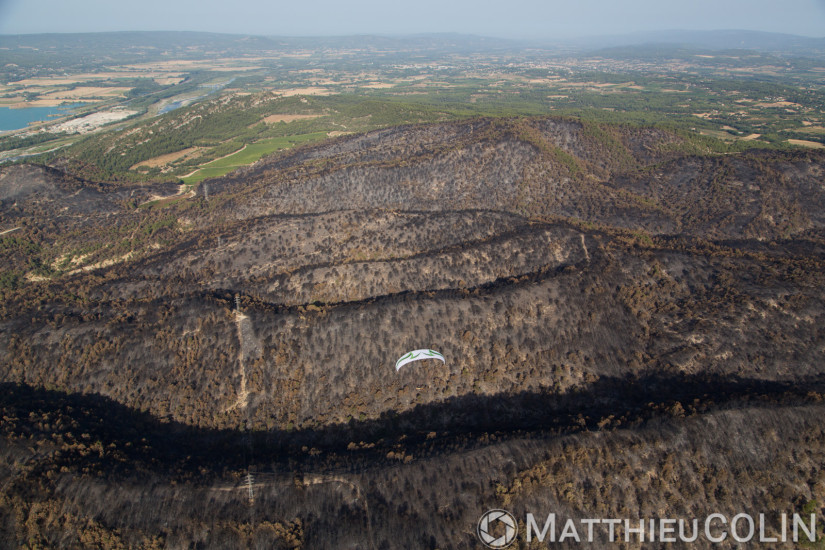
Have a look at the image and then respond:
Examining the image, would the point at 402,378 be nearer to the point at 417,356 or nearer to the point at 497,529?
the point at 417,356

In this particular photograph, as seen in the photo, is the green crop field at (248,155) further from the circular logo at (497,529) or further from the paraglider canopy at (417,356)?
Answer: the circular logo at (497,529)

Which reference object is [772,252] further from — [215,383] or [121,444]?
[121,444]

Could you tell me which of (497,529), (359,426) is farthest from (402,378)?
(497,529)

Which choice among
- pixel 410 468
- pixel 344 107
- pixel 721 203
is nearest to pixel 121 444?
pixel 410 468

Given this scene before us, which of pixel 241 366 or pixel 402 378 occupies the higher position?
pixel 241 366

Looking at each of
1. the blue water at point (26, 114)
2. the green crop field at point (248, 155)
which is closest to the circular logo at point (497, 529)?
the green crop field at point (248, 155)

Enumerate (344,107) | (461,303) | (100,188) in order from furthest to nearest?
(344,107)
(100,188)
(461,303)
